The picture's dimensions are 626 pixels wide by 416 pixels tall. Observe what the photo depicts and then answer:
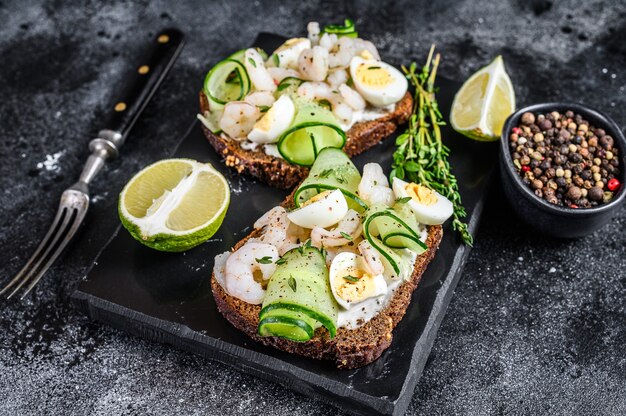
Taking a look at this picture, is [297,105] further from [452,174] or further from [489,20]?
[489,20]

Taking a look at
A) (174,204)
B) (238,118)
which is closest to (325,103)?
(238,118)

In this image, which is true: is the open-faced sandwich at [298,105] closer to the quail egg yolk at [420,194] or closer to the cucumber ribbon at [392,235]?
the quail egg yolk at [420,194]

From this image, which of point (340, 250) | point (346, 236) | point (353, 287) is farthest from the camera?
point (340, 250)

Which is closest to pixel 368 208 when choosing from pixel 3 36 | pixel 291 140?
pixel 291 140

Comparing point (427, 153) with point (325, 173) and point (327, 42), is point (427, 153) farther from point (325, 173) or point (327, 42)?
point (327, 42)

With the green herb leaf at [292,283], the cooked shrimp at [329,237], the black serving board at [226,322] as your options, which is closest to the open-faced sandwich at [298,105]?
the black serving board at [226,322]

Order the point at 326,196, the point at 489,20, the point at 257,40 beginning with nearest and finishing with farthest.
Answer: the point at 326,196 < the point at 257,40 < the point at 489,20
